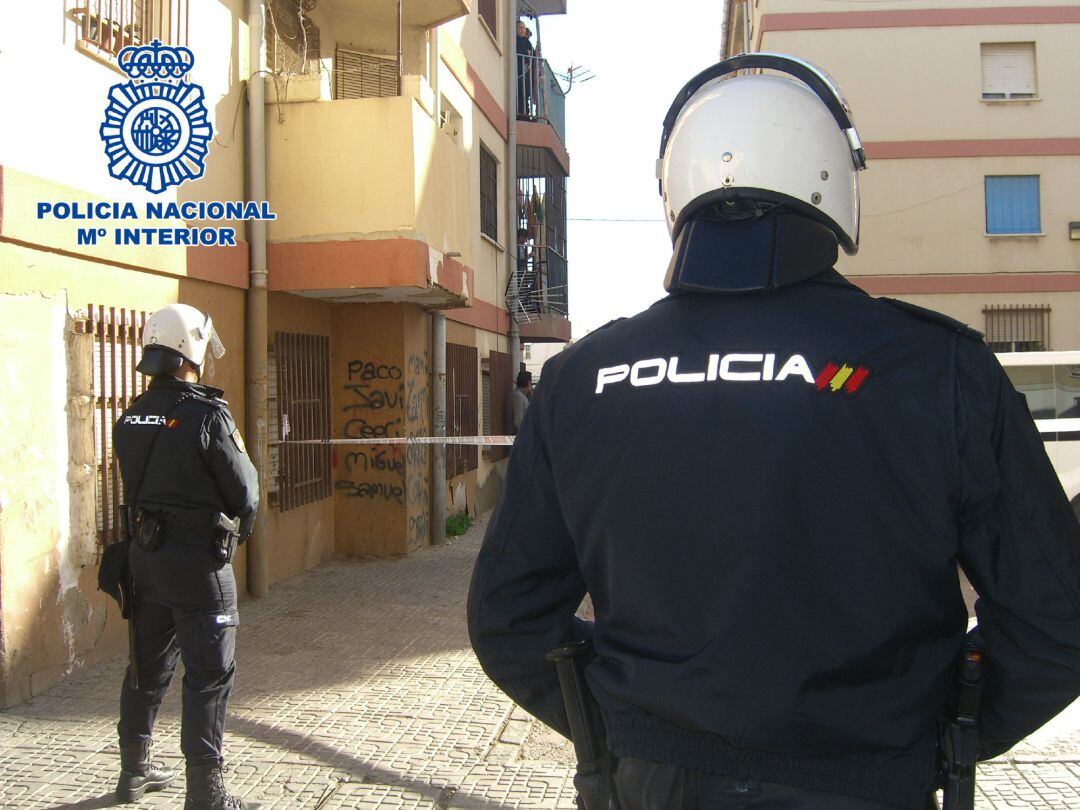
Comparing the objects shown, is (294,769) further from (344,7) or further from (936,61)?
(936,61)

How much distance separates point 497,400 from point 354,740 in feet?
35.4

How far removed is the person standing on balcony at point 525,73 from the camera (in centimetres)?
1680

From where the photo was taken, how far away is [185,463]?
4070mm

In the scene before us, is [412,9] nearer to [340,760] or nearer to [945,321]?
[340,760]

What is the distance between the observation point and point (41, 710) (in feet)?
17.4

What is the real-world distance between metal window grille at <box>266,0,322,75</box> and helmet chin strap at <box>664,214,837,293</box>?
799 cm

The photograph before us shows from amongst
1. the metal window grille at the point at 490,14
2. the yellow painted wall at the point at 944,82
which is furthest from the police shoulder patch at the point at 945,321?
the yellow painted wall at the point at 944,82

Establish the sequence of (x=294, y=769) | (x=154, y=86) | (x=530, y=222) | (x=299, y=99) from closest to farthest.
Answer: (x=294, y=769)
(x=154, y=86)
(x=299, y=99)
(x=530, y=222)

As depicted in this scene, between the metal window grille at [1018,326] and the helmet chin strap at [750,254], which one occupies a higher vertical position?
the metal window grille at [1018,326]

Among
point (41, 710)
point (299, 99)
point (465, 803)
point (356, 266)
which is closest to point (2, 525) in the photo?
point (41, 710)

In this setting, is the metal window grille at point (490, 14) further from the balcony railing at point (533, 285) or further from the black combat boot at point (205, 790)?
the black combat boot at point (205, 790)


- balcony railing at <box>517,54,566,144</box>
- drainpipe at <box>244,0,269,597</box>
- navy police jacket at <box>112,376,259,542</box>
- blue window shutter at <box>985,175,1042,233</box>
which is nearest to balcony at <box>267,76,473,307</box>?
drainpipe at <box>244,0,269,597</box>

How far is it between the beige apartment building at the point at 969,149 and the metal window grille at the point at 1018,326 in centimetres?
3

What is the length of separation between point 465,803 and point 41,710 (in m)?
2.55
